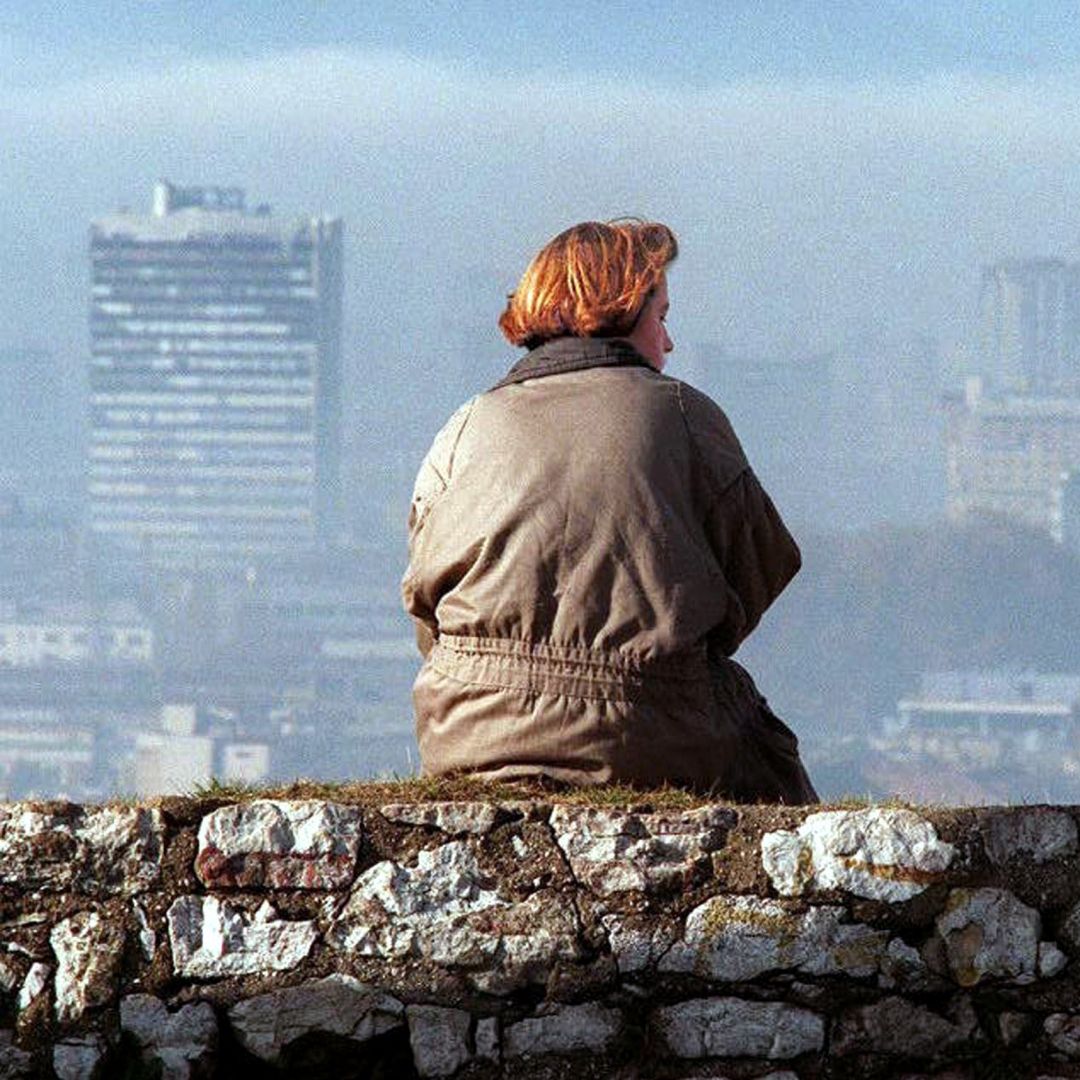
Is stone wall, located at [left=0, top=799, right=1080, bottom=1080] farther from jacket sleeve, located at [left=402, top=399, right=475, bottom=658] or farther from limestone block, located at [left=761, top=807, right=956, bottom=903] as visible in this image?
jacket sleeve, located at [left=402, top=399, right=475, bottom=658]

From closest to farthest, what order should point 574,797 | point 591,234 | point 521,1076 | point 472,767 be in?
1. point 521,1076
2. point 574,797
3. point 472,767
4. point 591,234

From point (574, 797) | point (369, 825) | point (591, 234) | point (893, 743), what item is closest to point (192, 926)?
point (369, 825)

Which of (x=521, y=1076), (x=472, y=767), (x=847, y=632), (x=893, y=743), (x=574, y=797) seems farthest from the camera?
(x=847, y=632)

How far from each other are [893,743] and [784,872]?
175 m

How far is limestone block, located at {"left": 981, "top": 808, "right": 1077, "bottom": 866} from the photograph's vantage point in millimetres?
4395

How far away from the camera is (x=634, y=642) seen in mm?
4770

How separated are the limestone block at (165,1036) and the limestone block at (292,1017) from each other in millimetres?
64

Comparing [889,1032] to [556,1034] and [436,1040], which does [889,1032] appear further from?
[436,1040]

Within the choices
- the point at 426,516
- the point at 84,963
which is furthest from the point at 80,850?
the point at 426,516

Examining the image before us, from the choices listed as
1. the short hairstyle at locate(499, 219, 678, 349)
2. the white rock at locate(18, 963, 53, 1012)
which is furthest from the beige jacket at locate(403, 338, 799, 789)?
the white rock at locate(18, 963, 53, 1012)

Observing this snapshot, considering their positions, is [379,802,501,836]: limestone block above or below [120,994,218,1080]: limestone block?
above

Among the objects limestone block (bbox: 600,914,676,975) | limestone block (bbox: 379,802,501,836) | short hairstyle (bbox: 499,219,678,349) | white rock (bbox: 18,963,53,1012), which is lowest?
white rock (bbox: 18,963,53,1012)

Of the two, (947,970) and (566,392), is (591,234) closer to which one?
(566,392)

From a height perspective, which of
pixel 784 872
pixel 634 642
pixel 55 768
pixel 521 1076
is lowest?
pixel 55 768
